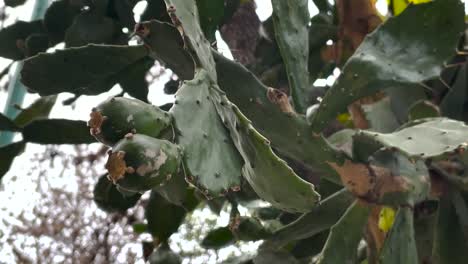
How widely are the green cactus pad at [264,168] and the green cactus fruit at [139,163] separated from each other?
129mm

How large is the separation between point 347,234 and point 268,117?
8.1 inches

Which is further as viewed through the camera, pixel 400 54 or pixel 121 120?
pixel 400 54

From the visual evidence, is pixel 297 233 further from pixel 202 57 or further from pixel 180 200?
pixel 202 57

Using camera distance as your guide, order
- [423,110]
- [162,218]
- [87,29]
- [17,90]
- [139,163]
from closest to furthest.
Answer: [139,163], [423,110], [87,29], [162,218], [17,90]

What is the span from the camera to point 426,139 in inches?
32.5

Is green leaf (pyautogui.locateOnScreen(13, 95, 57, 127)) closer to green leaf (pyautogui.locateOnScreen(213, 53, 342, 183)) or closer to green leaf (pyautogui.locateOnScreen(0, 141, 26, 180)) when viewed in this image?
green leaf (pyautogui.locateOnScreen(0, 141, 26, 180))

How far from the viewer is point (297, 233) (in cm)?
109

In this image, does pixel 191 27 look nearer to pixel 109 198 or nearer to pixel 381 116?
pixel 381 116

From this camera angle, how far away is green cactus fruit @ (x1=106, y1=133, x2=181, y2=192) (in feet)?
1.83

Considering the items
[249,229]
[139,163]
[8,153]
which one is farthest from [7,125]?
[139,163]

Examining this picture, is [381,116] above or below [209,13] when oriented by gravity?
below

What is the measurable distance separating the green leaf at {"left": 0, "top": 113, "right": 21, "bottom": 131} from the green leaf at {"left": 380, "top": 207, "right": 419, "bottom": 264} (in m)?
0.67

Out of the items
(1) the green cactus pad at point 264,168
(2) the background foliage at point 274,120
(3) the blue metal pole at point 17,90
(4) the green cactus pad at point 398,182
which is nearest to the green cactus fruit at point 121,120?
(2) the background foliage at point 274,120

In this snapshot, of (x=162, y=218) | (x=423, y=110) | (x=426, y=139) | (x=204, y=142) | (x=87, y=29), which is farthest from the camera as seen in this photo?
(x=162, y=218)
